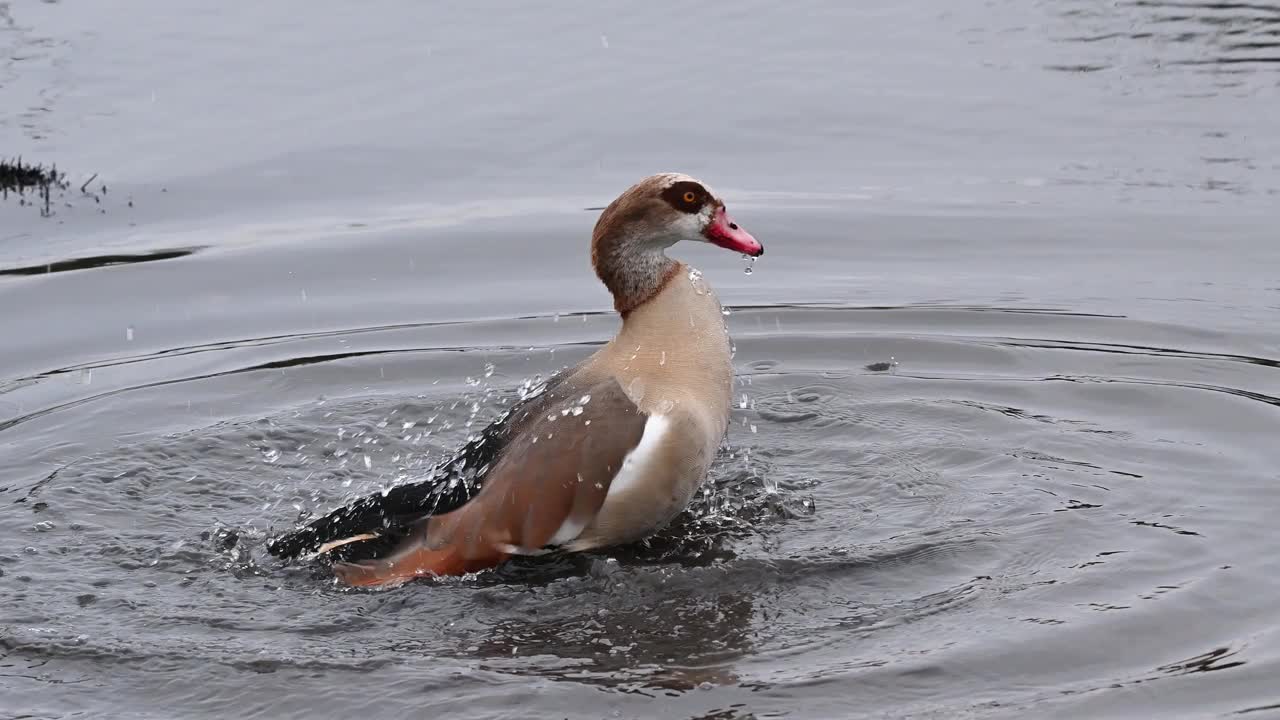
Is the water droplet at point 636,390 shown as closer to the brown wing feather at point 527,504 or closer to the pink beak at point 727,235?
the brown wing feather at point 527,504

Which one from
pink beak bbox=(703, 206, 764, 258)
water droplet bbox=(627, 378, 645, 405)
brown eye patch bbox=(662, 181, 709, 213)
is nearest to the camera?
water droplet bbox=(627, 378, 645, 405)

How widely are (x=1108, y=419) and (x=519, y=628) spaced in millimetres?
3036

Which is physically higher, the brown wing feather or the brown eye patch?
the brown eye patch

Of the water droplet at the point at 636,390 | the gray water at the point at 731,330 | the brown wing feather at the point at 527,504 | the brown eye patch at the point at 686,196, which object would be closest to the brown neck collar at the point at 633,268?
the brown eye patch at the point at 686,196

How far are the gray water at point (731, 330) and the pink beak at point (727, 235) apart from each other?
0.99m

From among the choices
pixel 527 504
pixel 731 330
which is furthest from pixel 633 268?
pixel 731 330

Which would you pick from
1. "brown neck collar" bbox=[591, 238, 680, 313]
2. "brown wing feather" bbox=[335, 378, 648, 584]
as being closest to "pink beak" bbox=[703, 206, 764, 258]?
"brown neck collar" bbox=[591, 238, 680, 313]

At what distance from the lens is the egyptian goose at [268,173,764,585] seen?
6.49 m

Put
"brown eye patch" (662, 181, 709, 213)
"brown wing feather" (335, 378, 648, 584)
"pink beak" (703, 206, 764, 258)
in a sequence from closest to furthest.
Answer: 1. "brown wing feather" (335, 378, 648, 584)
2. "brown eye patch" (662, 181, 709, 213)
3. "pink beak" (703, 206, 764, 258)

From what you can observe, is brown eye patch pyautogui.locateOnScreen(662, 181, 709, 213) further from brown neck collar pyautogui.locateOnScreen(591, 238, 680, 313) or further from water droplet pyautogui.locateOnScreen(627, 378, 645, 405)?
water droplet pyautogui.locateOnScreen(627, 378, 645, 405)

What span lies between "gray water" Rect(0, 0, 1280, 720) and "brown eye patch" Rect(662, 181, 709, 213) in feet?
3.98

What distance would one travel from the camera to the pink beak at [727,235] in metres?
6.90

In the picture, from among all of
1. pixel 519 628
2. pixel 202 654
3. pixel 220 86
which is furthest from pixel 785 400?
pixel 220 86

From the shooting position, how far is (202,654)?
574 cm
